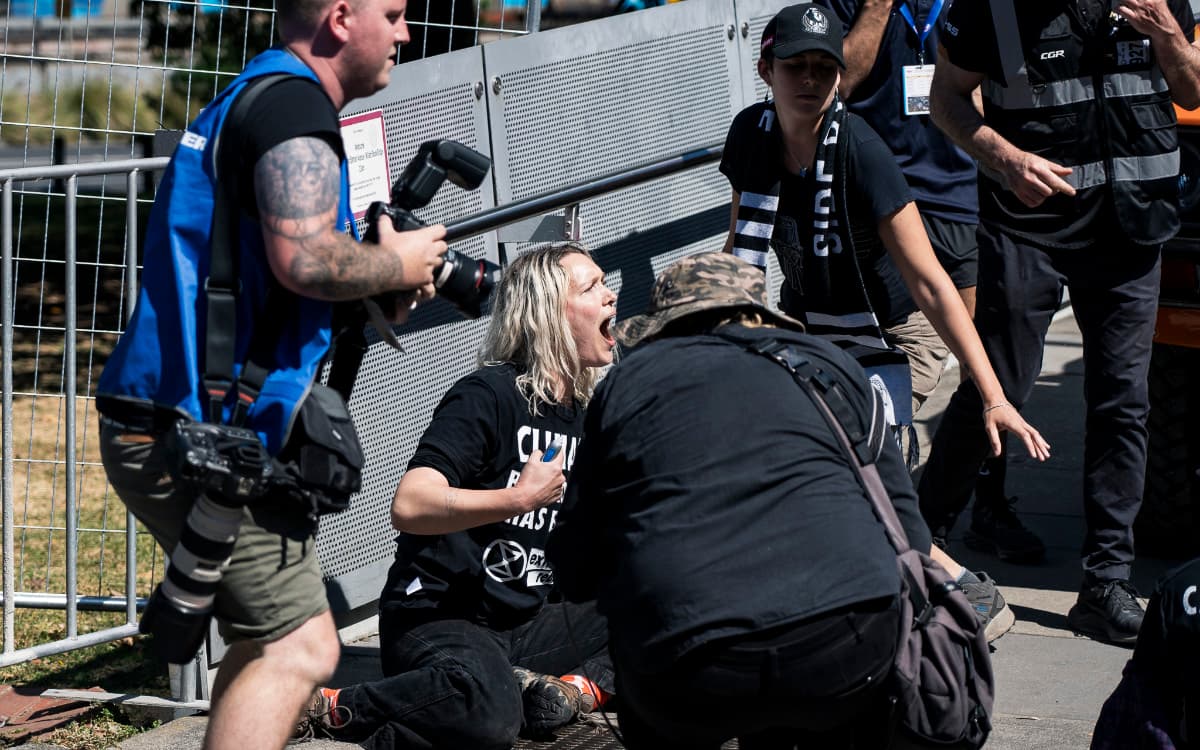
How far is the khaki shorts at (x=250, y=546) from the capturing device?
2.97 metres

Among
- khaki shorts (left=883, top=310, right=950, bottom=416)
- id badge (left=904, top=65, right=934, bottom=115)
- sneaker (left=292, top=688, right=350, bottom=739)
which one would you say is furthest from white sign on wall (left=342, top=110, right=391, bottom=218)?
id badge (left=904, top=65, right=934, bottom=115)

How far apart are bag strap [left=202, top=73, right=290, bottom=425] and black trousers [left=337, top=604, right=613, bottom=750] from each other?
1.28 meters

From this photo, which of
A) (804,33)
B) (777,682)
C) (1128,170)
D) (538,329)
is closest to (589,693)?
(538,329)

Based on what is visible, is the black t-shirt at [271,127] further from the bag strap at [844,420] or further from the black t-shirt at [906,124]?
the black t-shirt at [906,124]

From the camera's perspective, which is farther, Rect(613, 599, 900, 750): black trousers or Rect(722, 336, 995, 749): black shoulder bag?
Rect(722, 336, 995, 749): black shoulder bag

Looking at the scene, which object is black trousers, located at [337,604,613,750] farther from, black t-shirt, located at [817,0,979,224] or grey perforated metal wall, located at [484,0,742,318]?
black t-shirt, located at [817,0,979,224]

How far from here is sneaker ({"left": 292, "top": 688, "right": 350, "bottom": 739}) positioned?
3.99 metres

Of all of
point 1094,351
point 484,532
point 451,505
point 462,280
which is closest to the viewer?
point 462,280

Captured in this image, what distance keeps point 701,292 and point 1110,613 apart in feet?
7.06

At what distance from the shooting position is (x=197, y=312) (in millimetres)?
2881

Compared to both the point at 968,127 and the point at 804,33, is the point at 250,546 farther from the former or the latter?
the point at 968,127

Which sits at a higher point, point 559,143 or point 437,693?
point 559,143

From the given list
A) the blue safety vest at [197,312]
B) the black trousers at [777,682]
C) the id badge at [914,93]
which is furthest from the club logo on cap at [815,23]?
the black trousers at [777,682]

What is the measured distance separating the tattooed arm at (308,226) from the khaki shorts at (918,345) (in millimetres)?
2314
